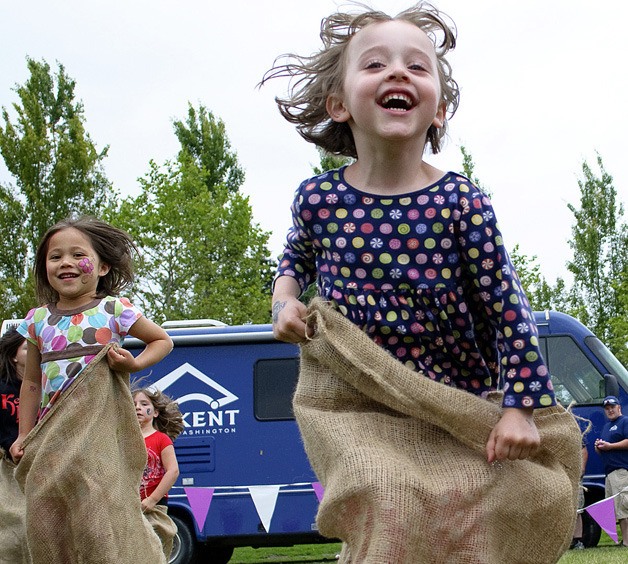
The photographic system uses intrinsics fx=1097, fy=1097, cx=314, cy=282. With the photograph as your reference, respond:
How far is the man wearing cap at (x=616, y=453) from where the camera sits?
1180 cm

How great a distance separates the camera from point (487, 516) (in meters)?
3.04

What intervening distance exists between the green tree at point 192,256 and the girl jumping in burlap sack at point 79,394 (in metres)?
19.7

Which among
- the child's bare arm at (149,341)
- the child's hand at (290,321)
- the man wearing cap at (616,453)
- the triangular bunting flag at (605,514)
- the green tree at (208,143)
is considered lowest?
the triangular bunting flag at (605,514)

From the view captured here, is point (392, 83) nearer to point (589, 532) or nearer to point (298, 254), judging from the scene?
point (298, 254)

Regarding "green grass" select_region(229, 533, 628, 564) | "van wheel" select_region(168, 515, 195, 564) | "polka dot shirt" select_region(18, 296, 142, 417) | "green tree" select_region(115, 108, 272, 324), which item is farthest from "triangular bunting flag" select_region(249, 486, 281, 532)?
"green tree" select_region(115, 108, 272, 324)

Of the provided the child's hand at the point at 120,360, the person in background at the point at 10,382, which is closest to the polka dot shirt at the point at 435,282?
the child's hand at the point at 120,360

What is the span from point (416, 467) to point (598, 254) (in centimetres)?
2598

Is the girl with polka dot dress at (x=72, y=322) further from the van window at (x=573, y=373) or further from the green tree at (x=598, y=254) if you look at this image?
the green tree at (x=598, y=254)

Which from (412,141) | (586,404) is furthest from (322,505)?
(586,404)

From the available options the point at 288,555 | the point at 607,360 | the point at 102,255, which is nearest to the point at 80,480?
the point at 102,255

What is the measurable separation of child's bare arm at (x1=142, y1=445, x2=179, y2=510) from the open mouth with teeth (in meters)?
4.70

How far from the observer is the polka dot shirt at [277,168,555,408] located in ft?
10.7

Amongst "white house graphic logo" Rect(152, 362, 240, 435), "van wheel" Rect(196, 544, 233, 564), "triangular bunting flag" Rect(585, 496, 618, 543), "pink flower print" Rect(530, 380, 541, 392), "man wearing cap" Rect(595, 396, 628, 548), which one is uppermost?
"pink flower print" Rect(530, 380, 541, 392)

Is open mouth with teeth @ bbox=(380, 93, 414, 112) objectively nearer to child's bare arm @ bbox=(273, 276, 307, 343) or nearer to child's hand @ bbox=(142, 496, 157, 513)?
child's bare arm @ bbox=(273, 276, 307, 343)
